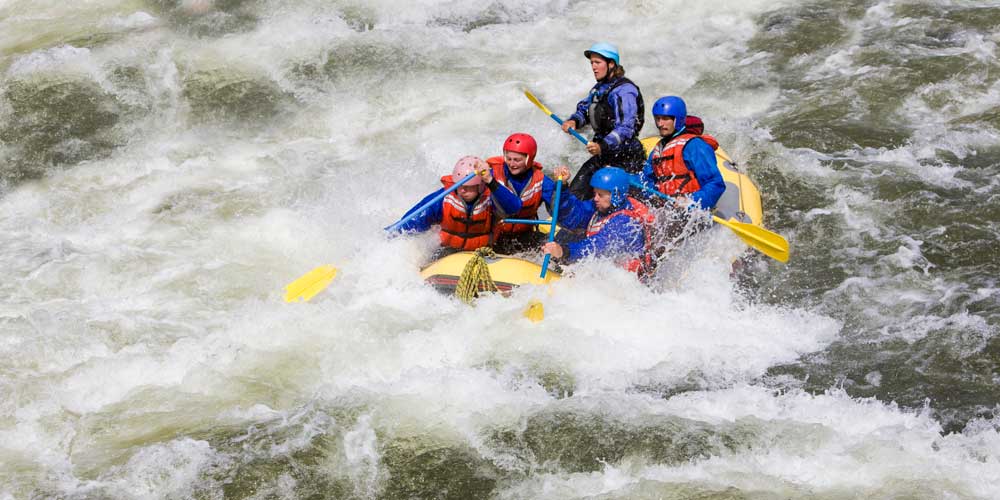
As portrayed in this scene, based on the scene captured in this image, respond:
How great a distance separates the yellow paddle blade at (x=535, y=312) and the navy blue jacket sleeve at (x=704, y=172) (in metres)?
1.28

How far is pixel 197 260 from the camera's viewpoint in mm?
6883

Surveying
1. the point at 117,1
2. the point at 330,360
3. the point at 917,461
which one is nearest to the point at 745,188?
the point at 917,461

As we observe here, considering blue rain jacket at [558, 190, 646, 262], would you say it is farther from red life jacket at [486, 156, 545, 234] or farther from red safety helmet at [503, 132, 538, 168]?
red safety helmet at [503, 132, 538, 168]

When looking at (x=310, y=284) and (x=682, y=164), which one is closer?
(x=310, y=284)

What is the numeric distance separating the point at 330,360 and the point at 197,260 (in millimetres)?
1784

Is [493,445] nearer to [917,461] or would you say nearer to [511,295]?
[511,295]

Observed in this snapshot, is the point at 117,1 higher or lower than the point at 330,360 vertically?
higher

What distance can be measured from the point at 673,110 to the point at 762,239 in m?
1.04

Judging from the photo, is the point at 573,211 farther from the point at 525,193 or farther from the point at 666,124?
the point at 666,124

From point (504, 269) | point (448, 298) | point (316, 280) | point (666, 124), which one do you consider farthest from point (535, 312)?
point (666, 124)

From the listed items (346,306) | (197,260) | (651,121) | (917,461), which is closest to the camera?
(917,461)

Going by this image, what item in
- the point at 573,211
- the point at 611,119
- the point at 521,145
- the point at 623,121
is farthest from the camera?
the point at 611,119

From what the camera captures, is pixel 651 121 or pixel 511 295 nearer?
pixel 511 295

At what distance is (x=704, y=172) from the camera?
6281 mm
